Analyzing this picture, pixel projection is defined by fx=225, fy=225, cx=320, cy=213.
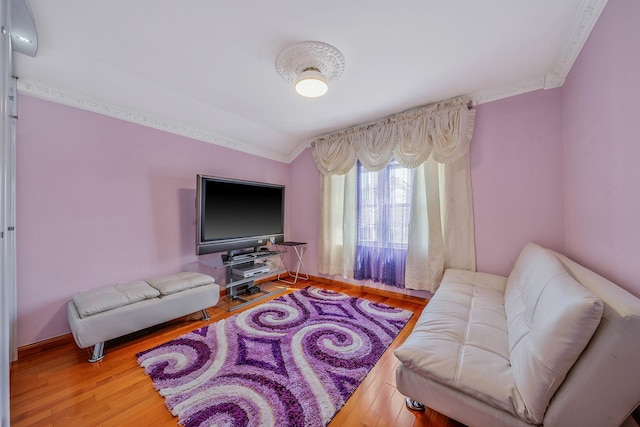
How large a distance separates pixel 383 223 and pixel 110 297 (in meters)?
2.80

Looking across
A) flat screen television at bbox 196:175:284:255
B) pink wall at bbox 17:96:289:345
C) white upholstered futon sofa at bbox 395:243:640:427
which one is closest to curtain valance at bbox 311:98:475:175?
flat screen television at bbox 196:175:284:255

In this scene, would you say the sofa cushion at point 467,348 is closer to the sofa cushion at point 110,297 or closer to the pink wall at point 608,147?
the pink wall at point 608,147

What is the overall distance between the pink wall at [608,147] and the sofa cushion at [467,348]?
64 centimetres

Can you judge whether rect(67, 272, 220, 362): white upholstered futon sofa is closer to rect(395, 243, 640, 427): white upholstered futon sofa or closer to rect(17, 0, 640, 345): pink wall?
rect(17, 0, 640, 345): pink wall

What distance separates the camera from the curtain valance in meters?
A: 2.35

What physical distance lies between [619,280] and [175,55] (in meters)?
3.13

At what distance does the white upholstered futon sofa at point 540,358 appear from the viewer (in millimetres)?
743

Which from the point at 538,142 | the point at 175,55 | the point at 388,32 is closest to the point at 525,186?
the point at 538,142

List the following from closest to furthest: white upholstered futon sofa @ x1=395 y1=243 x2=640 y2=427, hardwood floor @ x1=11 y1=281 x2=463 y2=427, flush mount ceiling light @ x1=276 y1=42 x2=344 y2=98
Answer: white upholstered futon sofa @ x1=395 y1=243 x2=640 y2=427
hardwood floor @ x1=11 y1=281 x2=463 y2=427
flush mount ceiling light @ x1=276 y1=42 x2=344 y2=98

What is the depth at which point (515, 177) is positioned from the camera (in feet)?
7.21

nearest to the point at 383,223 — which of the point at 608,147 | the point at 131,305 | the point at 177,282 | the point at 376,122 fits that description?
the point at 376,122

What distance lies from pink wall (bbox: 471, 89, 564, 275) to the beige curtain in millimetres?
119

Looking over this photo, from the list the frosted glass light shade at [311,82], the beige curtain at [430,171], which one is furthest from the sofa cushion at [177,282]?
the frosted glass light shade at [311,82]

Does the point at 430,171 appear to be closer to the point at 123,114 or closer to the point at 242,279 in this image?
the point at 242,279
